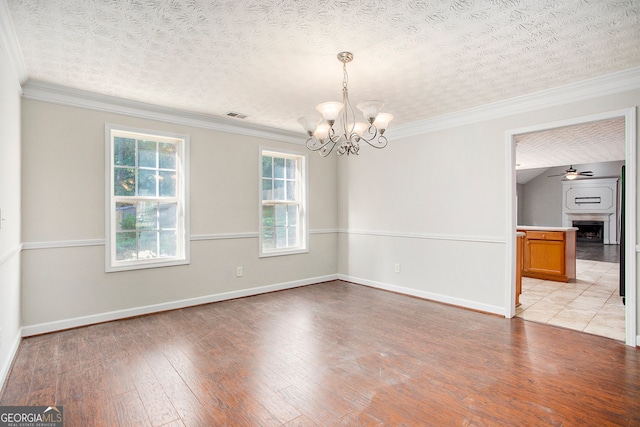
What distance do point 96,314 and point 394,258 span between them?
3789 mm

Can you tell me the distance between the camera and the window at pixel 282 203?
5.01 m

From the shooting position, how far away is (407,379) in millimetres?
2363

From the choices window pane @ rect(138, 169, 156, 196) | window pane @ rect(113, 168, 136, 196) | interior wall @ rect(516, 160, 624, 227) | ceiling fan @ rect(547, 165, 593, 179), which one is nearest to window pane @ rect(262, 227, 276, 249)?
window pane @ rect(138, 169, 156, 196)

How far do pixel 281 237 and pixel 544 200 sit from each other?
1089 cm

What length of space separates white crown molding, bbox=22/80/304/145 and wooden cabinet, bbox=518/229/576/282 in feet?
15.5

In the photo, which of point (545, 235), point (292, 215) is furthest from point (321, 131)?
point (545, 235)

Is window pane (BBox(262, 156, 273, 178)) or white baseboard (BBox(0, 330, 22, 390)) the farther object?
window pane (BBox(262, 156, 273, 178))

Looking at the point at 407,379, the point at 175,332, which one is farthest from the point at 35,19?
the point at 407,379

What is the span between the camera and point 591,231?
11406 mm

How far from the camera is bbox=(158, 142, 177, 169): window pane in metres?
4.09

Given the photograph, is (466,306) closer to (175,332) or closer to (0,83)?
(175,332)

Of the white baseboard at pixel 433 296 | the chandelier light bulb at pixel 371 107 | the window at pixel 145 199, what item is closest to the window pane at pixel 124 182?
the window at pixel 145 199

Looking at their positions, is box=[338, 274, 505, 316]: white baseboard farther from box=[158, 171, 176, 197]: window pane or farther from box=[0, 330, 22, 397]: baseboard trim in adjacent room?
box=[0, 330, 22, 397]: baseboard trim in adjacent room

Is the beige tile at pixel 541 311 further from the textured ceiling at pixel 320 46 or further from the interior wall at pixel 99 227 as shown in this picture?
the interior wall at pixel 99 227
